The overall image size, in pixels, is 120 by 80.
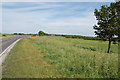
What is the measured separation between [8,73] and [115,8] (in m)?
26.6

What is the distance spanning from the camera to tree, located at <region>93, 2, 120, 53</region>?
3009 centimetres

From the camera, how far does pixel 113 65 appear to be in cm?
824

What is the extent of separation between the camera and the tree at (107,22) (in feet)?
98.7

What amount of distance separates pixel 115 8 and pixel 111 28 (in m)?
3.81

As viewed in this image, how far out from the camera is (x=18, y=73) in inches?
314

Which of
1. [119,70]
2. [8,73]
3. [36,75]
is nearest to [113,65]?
[119,70]

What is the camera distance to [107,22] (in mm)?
31141

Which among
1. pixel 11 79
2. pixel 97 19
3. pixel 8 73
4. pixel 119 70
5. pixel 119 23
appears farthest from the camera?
pixel 97 19

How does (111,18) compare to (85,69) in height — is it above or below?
above

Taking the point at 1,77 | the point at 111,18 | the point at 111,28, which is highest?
the point at 111,18

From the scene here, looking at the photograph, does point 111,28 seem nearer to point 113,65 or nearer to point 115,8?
point 115,8

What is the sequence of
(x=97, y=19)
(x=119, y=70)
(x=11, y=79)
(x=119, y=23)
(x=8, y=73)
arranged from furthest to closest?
1. (x=97, y=19)
2. (x=119, y=23)
3. (x=8, y=73)
4. (x=119, y=70)
5. (x=11, y=79)

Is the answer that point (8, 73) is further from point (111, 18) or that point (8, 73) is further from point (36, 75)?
point (111, 18)

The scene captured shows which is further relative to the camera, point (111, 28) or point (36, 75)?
point (111, 28)
